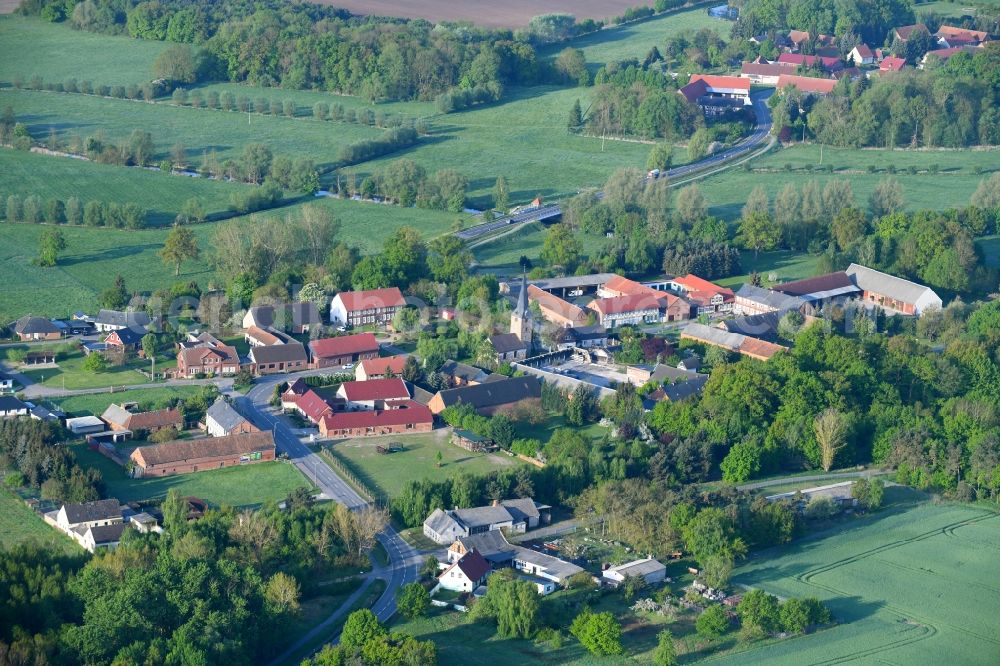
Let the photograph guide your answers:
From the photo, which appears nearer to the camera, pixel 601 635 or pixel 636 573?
pixel 601 635

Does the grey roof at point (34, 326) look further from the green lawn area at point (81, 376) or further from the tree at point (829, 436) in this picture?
the tree at point (829, 436)

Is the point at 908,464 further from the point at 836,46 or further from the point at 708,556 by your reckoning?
the point at 836,46

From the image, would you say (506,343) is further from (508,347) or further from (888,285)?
(888,285)

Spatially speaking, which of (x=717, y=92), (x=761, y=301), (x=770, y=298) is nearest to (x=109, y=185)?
(x=761, y=301)

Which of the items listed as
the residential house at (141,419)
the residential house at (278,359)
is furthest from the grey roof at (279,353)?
the residential house at (141,419)

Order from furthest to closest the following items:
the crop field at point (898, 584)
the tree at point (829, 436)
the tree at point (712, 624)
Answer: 1. the tree at point (829, 436)
2. the tree at point (712, 624)
3. the crop field at point (898, 584)

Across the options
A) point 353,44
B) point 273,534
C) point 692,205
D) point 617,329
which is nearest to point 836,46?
point 353,44
